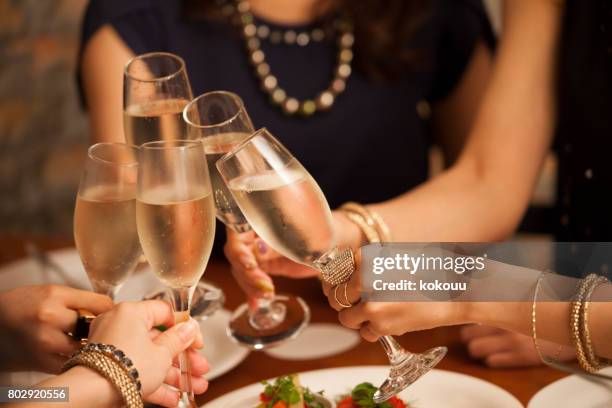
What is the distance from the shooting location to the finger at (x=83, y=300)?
3.07ft

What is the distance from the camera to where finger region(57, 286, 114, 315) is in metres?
0.94

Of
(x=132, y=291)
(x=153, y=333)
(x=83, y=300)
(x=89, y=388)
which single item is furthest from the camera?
(x=132, y=291)

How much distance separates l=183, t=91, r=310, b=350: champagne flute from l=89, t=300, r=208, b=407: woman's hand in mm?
205

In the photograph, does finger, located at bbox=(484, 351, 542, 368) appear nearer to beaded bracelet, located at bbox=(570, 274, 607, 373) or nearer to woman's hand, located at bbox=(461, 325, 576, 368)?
woman's hand, located at bbox=(461, 325, 576, 368)

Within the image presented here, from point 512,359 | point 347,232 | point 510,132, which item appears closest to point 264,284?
point 347,232

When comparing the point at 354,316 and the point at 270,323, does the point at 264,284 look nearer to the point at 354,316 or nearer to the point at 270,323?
the point at 270,323

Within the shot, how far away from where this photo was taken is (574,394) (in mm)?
917

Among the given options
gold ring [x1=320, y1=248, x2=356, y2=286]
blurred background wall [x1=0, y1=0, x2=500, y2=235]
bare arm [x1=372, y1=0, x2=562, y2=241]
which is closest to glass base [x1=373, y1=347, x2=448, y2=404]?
gold ring [x1=320, y1=248, x2=356, y2=286]

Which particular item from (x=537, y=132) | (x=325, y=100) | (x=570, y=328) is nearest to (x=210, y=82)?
(x=325, y=100)

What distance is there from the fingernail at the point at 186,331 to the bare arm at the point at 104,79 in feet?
2.90

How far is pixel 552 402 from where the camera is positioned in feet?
2.95

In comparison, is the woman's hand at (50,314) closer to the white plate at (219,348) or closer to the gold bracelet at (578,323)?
the white plate at (219,348)

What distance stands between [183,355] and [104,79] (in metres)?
1.01

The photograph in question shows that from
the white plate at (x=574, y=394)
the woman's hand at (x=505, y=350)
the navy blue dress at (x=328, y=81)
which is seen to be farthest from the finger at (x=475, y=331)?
the navy blue dress at (x=328, y=81)
